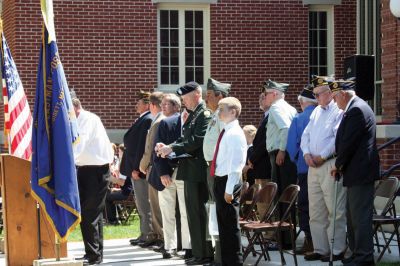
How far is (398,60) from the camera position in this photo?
1529 centimetres

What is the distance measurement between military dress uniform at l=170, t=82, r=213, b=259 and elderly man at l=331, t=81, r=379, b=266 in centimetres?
194

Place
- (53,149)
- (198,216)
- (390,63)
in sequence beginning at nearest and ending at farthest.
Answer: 1. (53,149)
2. (198,216)
3. (390,63)

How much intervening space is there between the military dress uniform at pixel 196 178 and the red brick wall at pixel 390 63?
5001 mm

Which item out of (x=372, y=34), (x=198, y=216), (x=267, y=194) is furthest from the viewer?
(x=372, y=34)

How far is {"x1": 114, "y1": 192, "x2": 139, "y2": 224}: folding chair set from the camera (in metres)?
17.0

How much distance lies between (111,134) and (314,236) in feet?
31.1

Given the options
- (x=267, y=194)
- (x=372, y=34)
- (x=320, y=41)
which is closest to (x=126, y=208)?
(x=372, y=34)

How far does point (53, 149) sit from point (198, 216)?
3.51 metres

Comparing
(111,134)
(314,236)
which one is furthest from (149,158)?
(111,134)

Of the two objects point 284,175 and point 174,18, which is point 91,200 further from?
point 174,18

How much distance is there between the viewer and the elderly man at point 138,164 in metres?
13.7

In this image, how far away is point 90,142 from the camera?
1165 centimetres

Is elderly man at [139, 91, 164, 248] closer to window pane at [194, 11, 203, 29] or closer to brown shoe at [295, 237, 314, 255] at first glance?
brown shoe at [295, 237, 314, 255]

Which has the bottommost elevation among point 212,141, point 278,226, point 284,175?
point 278,226
